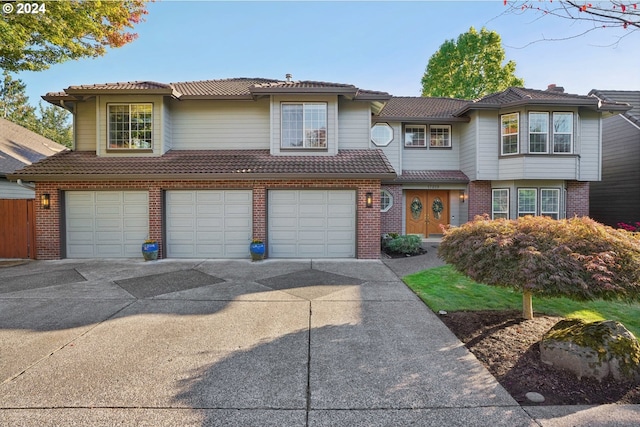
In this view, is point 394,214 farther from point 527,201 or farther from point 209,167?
point 209,167

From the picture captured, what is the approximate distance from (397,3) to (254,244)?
811 cm

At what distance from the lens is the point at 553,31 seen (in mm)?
3633

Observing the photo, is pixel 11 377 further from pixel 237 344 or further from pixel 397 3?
pixel 397 3

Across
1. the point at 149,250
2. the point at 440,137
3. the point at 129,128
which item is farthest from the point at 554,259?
the point at 129,128

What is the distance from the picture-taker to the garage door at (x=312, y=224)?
32.6 feet

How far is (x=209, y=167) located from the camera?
9.80 m

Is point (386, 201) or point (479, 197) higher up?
point (479, 197)

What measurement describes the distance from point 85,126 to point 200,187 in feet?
17.1

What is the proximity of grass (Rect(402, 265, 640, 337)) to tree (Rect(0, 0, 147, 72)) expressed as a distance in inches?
532

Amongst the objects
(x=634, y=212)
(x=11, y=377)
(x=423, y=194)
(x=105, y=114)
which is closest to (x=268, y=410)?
(x=11, y=377)

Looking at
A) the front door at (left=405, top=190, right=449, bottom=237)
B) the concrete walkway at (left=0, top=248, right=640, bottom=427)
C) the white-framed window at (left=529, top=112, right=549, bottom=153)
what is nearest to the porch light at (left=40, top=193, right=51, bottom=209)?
the concrete walkway at (left=0, top=248, right=640, bottom=427)

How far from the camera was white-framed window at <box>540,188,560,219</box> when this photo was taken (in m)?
12.7

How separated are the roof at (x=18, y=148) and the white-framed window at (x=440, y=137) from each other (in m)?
17.8

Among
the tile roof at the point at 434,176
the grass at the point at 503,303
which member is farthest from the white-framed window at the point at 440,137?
the grass at the point at 503,303
